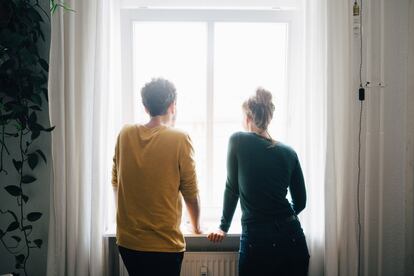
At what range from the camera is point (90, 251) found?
1.77m

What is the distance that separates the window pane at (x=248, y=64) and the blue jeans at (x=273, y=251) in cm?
80

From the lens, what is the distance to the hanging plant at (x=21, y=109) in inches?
67.4

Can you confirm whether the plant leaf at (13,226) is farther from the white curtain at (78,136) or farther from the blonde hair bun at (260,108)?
the blonde hair bun at (260,108)

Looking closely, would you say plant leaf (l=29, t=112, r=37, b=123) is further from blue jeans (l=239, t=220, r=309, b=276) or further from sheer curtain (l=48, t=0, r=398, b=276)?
blue jeans (l=239, t=220, r=309, b=276)

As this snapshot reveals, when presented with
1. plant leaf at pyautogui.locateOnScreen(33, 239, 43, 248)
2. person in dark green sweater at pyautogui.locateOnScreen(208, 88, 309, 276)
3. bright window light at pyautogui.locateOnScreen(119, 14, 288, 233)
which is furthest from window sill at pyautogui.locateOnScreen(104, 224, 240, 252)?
plant leaf at pyautogui.locateOnScreen(33, 239, 43, 248)

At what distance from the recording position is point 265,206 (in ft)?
4.63

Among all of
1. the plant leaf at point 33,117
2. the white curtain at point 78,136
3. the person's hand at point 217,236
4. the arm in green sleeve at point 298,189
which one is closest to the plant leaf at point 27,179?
the white curtain at point 78,136

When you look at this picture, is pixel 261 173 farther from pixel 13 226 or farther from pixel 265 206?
pixel 13 226

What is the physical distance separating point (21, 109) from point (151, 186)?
0.99 m

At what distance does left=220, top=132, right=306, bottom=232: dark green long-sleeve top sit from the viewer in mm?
1405

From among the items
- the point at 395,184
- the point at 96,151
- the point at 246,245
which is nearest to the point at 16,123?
the point at 96,151

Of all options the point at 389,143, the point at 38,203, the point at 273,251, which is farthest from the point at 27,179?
the point at 389,143

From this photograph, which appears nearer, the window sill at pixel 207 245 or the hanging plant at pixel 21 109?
the hanging plant at pixel 21 109

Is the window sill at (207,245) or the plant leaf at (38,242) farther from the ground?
the plant leaf at (38,242)
